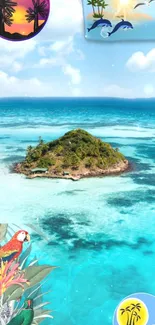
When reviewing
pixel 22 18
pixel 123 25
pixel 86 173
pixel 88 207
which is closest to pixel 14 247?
pixel 88 207

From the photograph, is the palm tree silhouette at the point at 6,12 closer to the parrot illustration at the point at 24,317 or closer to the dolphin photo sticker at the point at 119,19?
the dolphin photo sticker at the point at 119,19

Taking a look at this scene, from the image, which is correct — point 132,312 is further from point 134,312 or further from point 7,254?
point 7,254

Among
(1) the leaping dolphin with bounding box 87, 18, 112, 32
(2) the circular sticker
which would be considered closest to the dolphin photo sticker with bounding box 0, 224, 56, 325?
(2) the circular sticker

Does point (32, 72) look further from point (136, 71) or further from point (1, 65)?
point (136, 71)

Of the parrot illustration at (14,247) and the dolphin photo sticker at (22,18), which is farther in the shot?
the dolphin photo sticker at (22,18)

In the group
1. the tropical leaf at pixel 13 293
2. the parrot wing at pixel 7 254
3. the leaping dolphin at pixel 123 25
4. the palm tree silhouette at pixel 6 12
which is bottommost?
the tropical leaf at pixel 13 293

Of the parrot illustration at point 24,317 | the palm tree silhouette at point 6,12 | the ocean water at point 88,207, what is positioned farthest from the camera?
the palm tree silhouette at point 6,12

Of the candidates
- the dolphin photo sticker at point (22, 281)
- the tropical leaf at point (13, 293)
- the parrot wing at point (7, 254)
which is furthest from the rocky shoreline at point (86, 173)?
the tropical leaf at point (13, 293)
